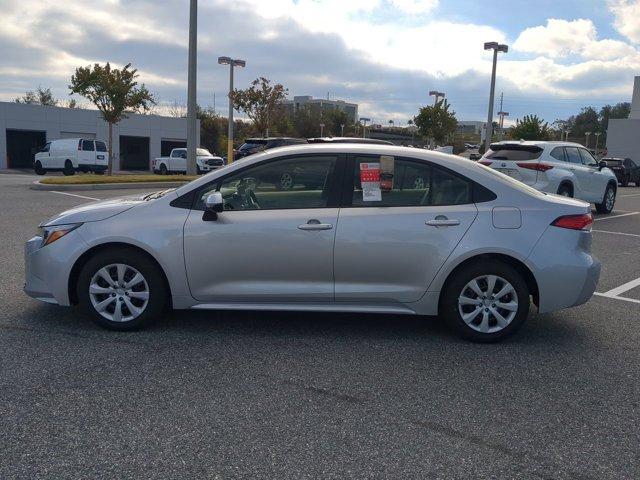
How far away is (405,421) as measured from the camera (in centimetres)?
366

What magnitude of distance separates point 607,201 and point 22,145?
142 feet

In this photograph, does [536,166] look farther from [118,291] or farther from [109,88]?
[109,88]

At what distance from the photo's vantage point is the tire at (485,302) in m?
5.02

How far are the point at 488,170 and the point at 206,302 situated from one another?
8.68 ft

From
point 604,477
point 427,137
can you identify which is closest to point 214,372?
point 604,477

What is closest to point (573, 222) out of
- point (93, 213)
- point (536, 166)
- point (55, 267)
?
point (93, 213)

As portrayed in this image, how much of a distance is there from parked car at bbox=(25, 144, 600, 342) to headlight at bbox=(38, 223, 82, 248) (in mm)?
16

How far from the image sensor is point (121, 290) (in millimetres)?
5102

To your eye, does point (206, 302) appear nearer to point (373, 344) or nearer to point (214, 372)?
point (214, 372)

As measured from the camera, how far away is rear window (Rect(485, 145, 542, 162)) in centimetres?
1350

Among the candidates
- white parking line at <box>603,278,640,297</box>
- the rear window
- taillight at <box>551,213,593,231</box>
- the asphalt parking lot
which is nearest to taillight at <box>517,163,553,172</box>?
the rear window

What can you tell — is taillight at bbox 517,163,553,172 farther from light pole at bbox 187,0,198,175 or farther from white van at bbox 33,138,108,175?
white van at bbox 33,138,108,175

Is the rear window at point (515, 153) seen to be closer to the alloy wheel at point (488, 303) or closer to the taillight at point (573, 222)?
the taillight at point (573, 222)

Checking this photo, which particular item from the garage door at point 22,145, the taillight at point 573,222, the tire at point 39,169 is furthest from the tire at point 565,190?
the garage door at point 22,145
